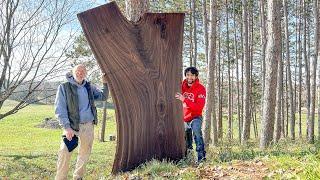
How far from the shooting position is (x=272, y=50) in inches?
431

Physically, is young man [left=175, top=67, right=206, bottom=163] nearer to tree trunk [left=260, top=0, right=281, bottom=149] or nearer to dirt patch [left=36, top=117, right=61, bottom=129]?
tree trunk [left=260, top=0, right=281, bottom=149]

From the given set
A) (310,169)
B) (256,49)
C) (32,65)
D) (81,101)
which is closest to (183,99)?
(81,101)

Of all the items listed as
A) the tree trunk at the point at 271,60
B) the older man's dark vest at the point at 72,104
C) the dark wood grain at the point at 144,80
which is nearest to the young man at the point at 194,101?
the dark wood grain at the point at 144,80

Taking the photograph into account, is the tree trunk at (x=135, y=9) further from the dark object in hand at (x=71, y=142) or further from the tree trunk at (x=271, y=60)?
the tree trunk at (x=271, y=60)

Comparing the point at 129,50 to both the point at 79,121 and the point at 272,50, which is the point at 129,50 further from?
the point at 272,50

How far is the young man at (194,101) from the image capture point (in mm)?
7426

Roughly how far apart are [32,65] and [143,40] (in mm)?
3953

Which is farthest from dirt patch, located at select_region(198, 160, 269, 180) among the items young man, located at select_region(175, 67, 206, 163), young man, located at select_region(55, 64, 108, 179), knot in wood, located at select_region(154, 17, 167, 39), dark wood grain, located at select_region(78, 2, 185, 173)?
knot in wood, located at select_region(154, 17, 167, 39)

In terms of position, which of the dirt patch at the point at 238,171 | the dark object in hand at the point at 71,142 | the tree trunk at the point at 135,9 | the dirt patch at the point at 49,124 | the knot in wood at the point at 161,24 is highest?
the tree trunk at the point at 135,9

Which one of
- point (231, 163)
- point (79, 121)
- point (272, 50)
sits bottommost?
point (231, 163)

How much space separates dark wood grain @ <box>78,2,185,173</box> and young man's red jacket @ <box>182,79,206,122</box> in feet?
0.62

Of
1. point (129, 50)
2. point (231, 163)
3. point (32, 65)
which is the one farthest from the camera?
point (32, 65)

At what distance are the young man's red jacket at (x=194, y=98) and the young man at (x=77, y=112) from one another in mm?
1587

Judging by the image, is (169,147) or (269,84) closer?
(169,147)
